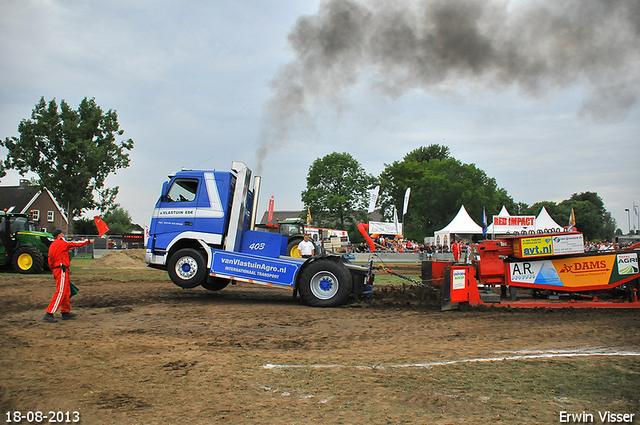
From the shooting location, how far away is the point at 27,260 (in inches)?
657

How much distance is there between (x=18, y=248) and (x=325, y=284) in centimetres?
1344

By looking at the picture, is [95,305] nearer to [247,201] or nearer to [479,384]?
[247,201]

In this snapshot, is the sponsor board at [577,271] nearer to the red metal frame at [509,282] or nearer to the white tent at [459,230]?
the red metal frame at [509,282]

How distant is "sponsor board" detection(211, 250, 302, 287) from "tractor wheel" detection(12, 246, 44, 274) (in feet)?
35.6

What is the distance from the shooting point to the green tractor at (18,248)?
1653 centimetres

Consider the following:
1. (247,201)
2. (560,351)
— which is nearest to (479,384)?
(560,351)

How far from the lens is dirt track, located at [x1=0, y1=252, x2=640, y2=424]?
368 centimetres

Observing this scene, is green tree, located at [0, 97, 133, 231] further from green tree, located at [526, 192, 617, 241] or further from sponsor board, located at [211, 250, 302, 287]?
green tree, located at [526, 192, 617, 241]

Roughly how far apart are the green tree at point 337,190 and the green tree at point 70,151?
2357 centimetres

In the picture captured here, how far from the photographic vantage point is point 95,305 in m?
9.20

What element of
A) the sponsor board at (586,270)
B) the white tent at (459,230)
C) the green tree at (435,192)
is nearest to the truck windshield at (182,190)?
the sponsor board at (586,270)

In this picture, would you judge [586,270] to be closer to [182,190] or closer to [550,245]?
[550,245]

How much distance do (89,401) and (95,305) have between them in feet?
19.8

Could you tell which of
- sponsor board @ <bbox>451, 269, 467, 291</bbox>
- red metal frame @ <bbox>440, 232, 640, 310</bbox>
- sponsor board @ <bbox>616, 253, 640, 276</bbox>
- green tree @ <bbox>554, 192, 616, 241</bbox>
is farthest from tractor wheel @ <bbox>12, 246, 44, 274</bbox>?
green tree @ <bbox>554, 192, 616, 241</bbox>
